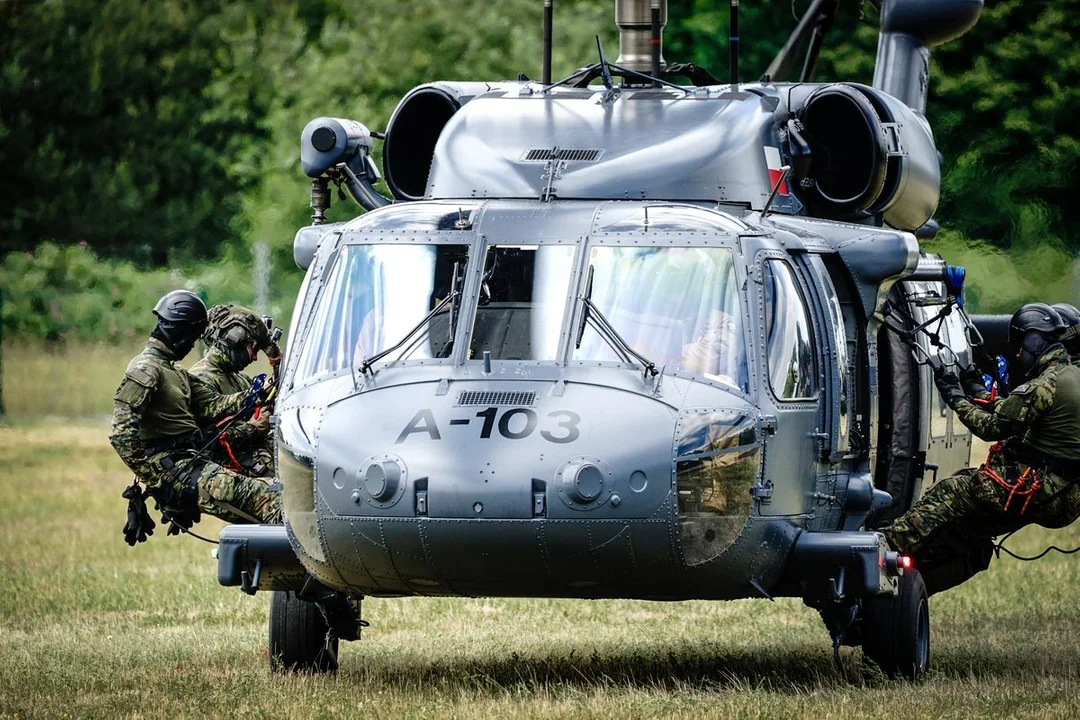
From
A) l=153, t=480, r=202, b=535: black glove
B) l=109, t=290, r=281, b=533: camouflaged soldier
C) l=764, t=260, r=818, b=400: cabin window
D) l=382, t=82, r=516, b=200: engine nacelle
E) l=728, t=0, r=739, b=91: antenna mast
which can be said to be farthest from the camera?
l=382, t=82, r=516, b=200: engine nacelle

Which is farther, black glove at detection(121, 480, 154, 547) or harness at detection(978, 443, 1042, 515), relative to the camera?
black glove at detection(121, 480, 154, 547)

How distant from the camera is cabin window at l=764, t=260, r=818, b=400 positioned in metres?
9.53

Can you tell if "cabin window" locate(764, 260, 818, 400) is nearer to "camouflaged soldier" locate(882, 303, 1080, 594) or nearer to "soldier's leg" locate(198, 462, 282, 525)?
"camouflaged soldier" locate(882, 303, 1080, 594)

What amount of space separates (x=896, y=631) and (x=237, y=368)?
432 cm

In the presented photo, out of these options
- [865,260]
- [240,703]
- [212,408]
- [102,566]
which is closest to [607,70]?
[865,260]

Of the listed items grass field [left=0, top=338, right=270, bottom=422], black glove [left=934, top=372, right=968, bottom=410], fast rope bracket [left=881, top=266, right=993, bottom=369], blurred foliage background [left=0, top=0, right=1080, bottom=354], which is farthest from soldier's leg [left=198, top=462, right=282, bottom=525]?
grass field [left=0, top=338, right=270, bottom=422]

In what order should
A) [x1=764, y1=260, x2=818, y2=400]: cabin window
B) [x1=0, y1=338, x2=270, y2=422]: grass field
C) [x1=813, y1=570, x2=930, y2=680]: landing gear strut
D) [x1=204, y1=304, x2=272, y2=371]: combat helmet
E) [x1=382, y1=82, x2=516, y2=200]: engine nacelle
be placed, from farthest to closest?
[x1=0, y1=338, x2=270, y2=422]: grass field
[x1=204, y1=304, x2=272, y2=371]: combat helmet
[x1=382, y1=82, x2=516, y2=200]: engine nacelle
[x1=813, y1=570, x2=930, y2=680]: landing gear strut
[x1=764, y1=260, x2=818, y2=400]: cabin window

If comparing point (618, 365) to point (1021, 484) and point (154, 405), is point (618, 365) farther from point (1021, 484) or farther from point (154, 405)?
point (154, 405)

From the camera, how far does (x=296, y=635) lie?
1075 centimetres

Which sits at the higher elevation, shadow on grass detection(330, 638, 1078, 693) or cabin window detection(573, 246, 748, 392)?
cabin window detection(573, 246, 748, 392)

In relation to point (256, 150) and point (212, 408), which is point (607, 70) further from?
point (256, 150)

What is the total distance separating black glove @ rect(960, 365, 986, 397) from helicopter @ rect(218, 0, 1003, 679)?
0.19 meters

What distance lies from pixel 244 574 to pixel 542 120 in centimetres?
285

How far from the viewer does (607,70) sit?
1113cm
